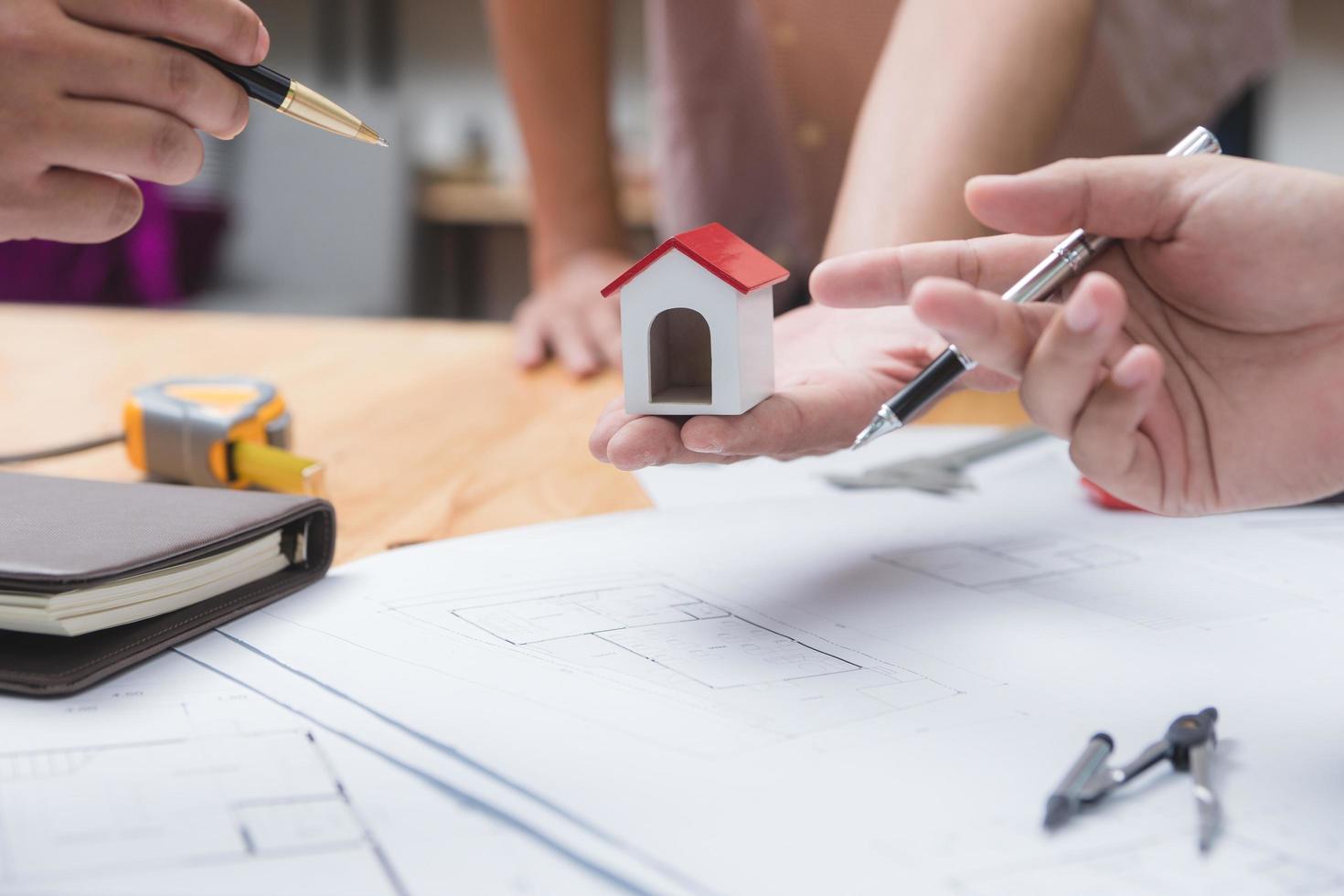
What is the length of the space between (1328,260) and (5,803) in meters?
0.60

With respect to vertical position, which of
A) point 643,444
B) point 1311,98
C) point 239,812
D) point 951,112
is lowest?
point 239,812

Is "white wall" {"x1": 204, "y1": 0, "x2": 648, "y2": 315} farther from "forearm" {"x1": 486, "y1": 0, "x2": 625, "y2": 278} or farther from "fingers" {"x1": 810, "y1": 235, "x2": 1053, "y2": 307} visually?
"fingers" {"x1": 810, "y1": 235, "x2": 1053, "y2": 307}

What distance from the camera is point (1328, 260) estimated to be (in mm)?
520

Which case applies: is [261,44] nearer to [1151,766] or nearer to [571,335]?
[1151,766]

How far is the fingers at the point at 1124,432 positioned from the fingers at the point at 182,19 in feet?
1.61

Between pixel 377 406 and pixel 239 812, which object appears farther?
pixel 377 406

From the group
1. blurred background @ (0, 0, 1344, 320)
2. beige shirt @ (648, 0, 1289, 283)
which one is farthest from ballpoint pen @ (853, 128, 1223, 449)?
blurred background @ (0, 0, 1344, 320)

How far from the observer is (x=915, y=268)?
607 mm

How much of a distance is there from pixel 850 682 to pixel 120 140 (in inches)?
20.2

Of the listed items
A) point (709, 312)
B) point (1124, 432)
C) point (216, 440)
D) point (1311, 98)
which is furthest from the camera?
point (1311, 98)

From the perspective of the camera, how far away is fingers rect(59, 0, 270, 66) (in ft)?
2.05

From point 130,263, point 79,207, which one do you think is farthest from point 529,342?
point 130,263

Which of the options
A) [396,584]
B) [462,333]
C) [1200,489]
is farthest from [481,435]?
[1200,489]

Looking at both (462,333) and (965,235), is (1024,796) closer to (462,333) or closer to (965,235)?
(965,235)
